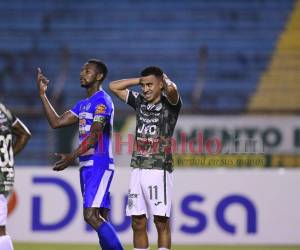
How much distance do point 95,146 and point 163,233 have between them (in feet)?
3.26

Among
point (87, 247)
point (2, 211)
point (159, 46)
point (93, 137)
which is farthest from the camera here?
point (159, 46)

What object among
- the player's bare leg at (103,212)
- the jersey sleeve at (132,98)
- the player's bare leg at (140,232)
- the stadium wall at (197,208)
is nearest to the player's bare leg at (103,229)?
the player's bare leg at (103,212)

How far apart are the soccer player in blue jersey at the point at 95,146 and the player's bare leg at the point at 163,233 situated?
0.39 metres

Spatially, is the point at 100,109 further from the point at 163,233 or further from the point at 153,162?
the point at 163,233

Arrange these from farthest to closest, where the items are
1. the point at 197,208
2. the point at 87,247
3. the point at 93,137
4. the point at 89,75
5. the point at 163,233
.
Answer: the point at 197,208, the point at 87,247, the point at 89,75, the point at 163,233, the point at 93,137

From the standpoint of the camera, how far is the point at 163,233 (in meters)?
8.14

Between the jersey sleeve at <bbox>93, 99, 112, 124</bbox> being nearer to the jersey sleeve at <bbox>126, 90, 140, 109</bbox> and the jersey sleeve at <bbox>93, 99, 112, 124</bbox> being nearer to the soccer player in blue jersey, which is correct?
the soccer player in blue jersey

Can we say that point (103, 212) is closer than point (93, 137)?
No

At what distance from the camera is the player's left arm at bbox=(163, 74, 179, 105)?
802 cm

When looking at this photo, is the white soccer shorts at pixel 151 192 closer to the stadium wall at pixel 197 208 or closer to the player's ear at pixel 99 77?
the player's ear at pixel 99 77

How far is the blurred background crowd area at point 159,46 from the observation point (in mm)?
16500

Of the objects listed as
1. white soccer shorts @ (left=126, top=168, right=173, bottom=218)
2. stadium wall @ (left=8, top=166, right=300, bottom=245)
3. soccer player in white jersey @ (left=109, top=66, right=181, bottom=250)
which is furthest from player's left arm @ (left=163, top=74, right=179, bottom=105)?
stadium wall @ (left=8, top=166, right=300, bottom=245)

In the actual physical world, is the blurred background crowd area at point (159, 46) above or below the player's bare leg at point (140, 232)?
above

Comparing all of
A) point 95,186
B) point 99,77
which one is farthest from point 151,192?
point 99,77
